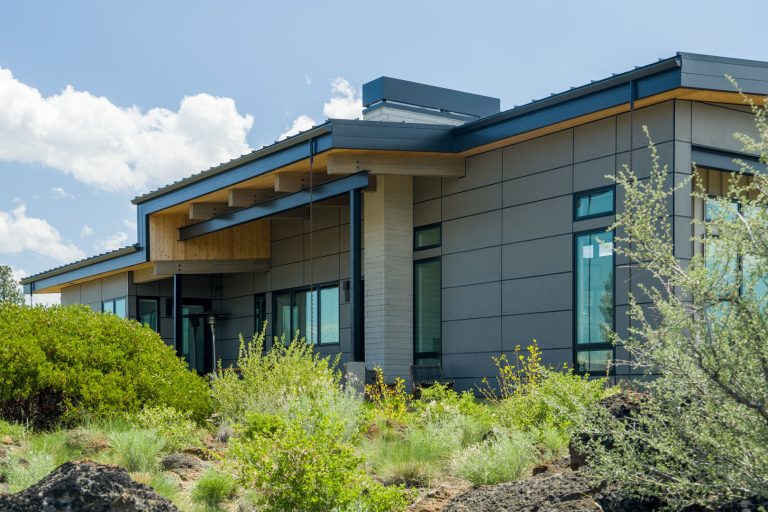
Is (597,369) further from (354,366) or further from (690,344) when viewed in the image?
(690,344)

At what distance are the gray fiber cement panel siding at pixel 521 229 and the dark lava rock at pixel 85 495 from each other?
9270 mm

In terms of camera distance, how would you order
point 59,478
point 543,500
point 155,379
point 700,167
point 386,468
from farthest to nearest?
1. point 700,167
2. point 155,379
3. point 386,468
4. point 543,500
5. point 59,478

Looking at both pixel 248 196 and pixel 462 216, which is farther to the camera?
pixel 248 196

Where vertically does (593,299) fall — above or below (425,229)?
below

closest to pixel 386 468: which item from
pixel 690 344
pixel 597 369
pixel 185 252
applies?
pixel 690 344

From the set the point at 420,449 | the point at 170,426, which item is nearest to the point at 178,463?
the point at 170,426

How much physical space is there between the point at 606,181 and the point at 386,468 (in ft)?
25.2

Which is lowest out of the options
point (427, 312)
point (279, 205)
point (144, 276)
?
point (427, 312)

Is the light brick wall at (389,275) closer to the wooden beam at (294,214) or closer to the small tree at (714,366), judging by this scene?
the wooden beam at (294,214)

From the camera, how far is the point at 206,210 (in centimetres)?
2150

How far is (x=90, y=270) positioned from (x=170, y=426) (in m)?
18.9

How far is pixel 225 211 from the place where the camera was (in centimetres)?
2177

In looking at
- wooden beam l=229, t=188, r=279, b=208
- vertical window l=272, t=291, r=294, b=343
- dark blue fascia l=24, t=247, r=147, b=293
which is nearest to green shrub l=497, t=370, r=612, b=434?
wooden beam l=229, t=188, r=279, b=208

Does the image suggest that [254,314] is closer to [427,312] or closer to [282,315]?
[282,315]
